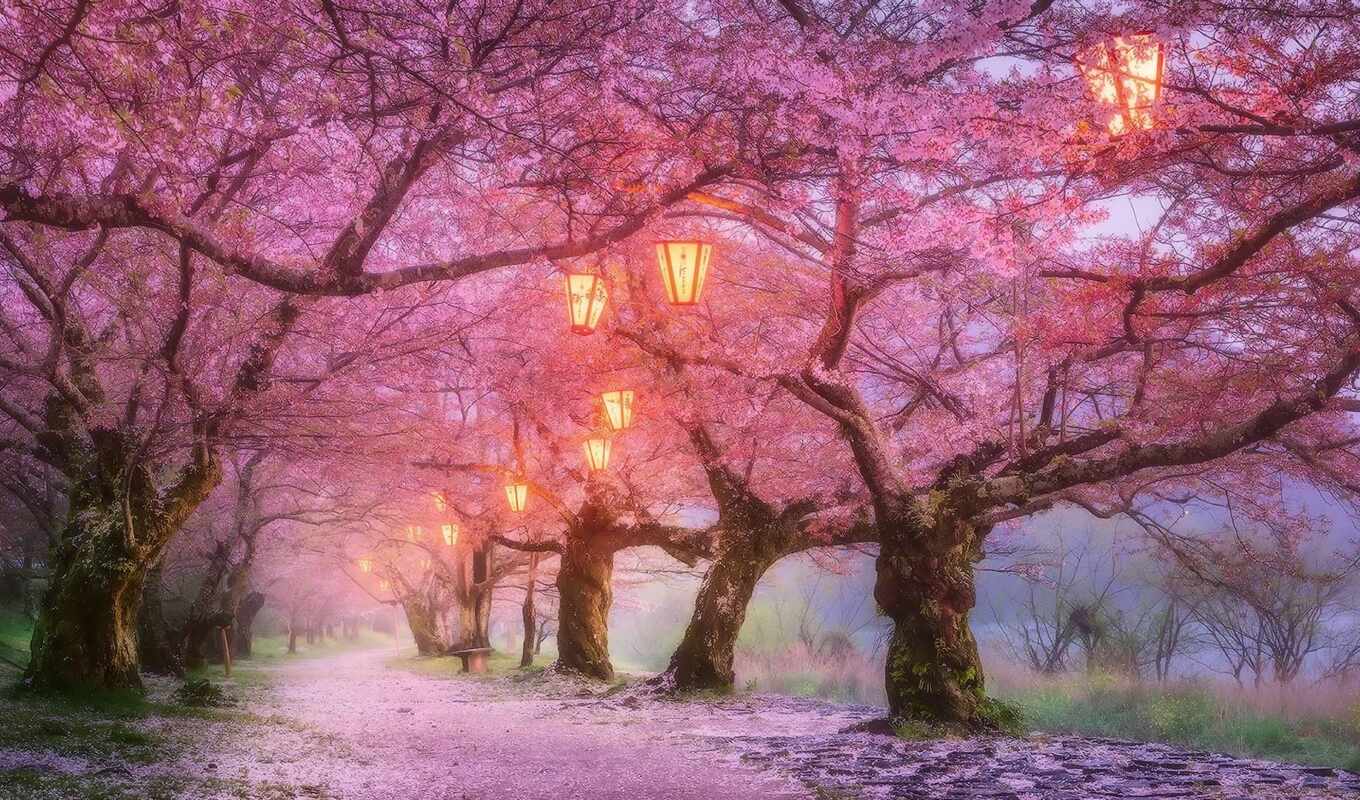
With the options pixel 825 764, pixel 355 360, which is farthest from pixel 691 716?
pixel 355 360

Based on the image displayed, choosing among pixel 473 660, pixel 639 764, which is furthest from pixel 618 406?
pixel 473 660

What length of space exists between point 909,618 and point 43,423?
34.9 ft

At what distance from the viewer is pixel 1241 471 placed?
11992 mm

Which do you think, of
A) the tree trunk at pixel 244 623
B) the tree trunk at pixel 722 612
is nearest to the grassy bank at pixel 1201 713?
the tree trunk at pixel 722 612

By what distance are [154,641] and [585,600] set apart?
852 cm

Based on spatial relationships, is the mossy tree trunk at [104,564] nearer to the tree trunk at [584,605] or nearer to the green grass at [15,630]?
the tree trunk at [584,605]

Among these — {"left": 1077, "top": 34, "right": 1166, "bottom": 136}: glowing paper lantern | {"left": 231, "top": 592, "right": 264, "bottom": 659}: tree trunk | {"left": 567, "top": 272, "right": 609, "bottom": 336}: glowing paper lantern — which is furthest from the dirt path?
{"left": 231, "top": 592, "right": 264, "bottom": 659}: tree trunk

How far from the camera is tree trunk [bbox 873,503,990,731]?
29.0 ft

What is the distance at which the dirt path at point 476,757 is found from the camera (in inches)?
231

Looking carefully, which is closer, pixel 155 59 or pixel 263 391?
pixel 155 59

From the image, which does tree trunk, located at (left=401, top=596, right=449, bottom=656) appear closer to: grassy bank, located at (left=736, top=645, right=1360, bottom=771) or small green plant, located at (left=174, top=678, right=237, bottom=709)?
grassy bank, located at (left=736, top=645, right=1360, bottom=771)

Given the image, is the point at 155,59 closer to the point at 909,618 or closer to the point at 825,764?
the point at 825,764

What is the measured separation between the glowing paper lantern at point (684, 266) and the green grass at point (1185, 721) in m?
7.19

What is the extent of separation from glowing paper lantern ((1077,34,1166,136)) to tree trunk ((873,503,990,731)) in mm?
5003
